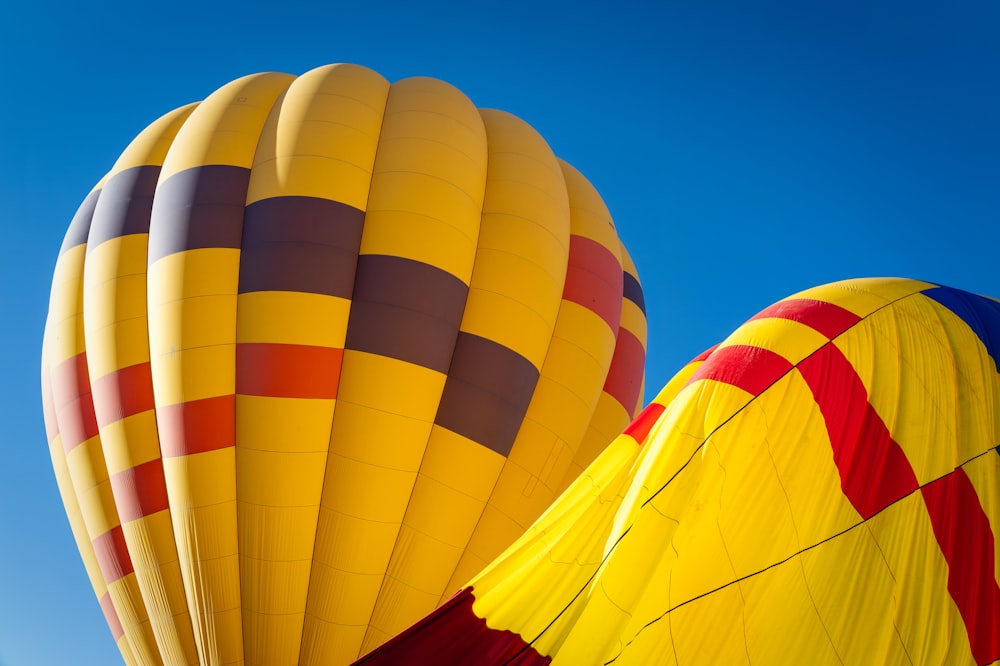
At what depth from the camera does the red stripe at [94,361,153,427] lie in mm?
5992

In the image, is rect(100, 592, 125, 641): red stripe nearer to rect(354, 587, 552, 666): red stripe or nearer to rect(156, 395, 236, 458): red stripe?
rect(156, 395, 236, 458): red stripe

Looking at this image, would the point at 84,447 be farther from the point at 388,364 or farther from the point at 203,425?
the point at 388,364

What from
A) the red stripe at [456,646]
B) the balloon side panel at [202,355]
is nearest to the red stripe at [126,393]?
the balloon side panel at [202,355]

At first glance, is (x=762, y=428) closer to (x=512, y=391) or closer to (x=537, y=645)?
(x=537, y=645)

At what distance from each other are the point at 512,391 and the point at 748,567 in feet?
11.2

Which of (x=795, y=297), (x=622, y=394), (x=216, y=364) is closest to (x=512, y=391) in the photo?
(x=622, y=394)

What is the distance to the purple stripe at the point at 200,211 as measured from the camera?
600 cm

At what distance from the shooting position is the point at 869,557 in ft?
9.20

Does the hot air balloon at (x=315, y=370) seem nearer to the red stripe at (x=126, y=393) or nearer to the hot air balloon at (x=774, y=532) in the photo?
the red stripe at (x=126, y=393)

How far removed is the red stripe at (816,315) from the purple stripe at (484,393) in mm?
2767

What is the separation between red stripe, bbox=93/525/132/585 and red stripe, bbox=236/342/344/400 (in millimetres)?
1674

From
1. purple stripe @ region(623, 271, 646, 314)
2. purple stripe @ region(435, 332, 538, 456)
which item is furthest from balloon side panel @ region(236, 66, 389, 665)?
purple stripe @ region(623, 271, 646, 314)

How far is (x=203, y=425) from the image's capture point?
562 cm

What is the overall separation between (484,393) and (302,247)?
171 centimetres
